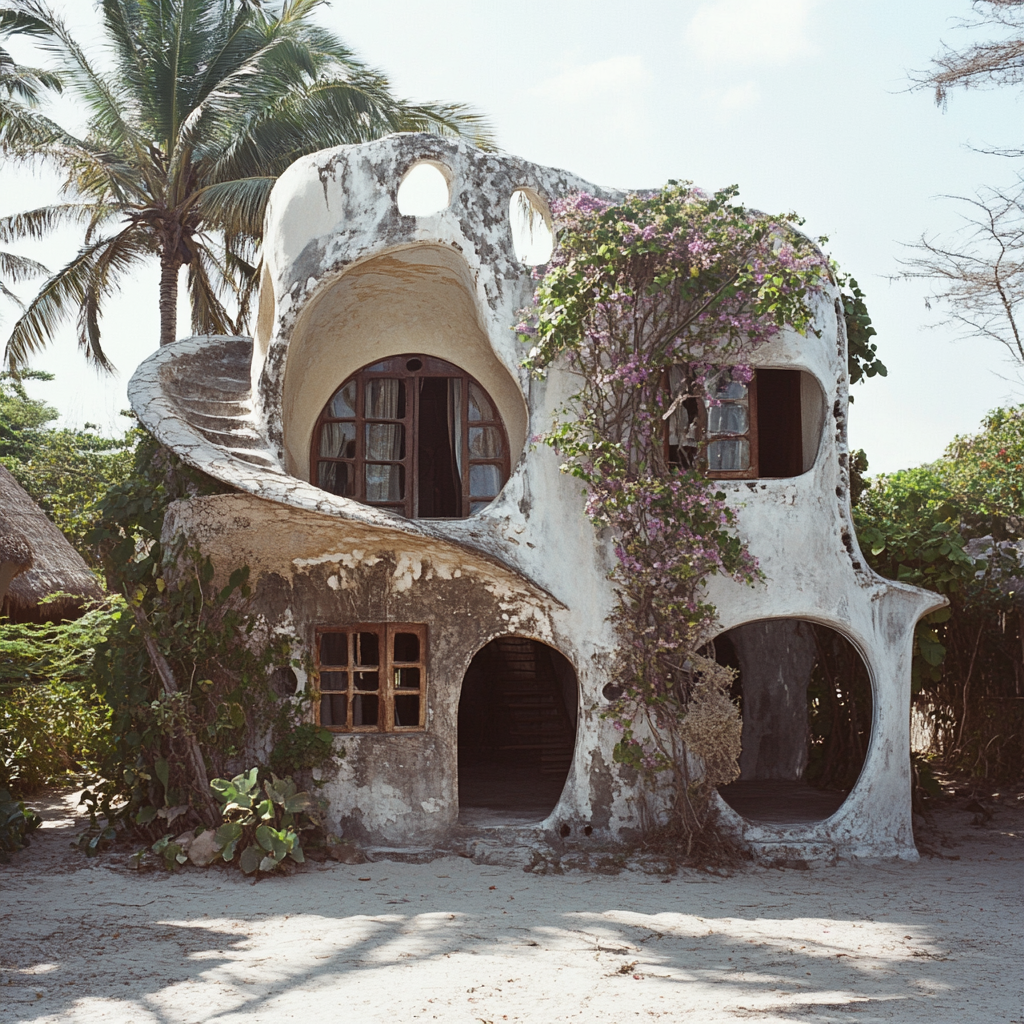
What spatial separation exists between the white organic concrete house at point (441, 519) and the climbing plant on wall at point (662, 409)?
0.32m

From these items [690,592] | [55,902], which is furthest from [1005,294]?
[55,902]

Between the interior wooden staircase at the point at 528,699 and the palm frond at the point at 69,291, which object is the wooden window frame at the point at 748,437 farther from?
the palm frond at the point at 69,291

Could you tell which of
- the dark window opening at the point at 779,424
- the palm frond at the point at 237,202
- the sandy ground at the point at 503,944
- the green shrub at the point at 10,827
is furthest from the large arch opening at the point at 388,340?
the palm frond at the point at 237,202

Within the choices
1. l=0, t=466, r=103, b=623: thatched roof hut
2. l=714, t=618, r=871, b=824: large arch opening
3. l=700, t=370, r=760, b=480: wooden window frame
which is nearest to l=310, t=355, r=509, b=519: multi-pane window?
l=700, t=370, r=760, b=480: wooden window frame

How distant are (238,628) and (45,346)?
10469 mm

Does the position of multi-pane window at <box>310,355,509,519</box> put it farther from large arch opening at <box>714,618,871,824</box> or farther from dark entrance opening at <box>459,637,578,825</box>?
large arch opening at <box>714,618,871,824</box>

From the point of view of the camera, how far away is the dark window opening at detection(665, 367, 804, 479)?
9461 mm

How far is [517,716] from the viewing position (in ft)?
45.2

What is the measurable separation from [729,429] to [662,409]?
949mm

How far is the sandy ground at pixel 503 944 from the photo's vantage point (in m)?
5.25

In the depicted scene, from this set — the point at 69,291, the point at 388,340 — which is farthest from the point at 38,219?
the point at 388,340

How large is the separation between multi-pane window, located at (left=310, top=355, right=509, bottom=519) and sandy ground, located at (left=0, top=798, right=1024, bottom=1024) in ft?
11.0

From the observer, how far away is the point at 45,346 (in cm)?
1706

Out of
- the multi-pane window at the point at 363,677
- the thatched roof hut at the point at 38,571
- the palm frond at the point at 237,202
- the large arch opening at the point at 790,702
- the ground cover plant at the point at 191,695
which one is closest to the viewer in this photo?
the ground cover plant at the point at 191,695
